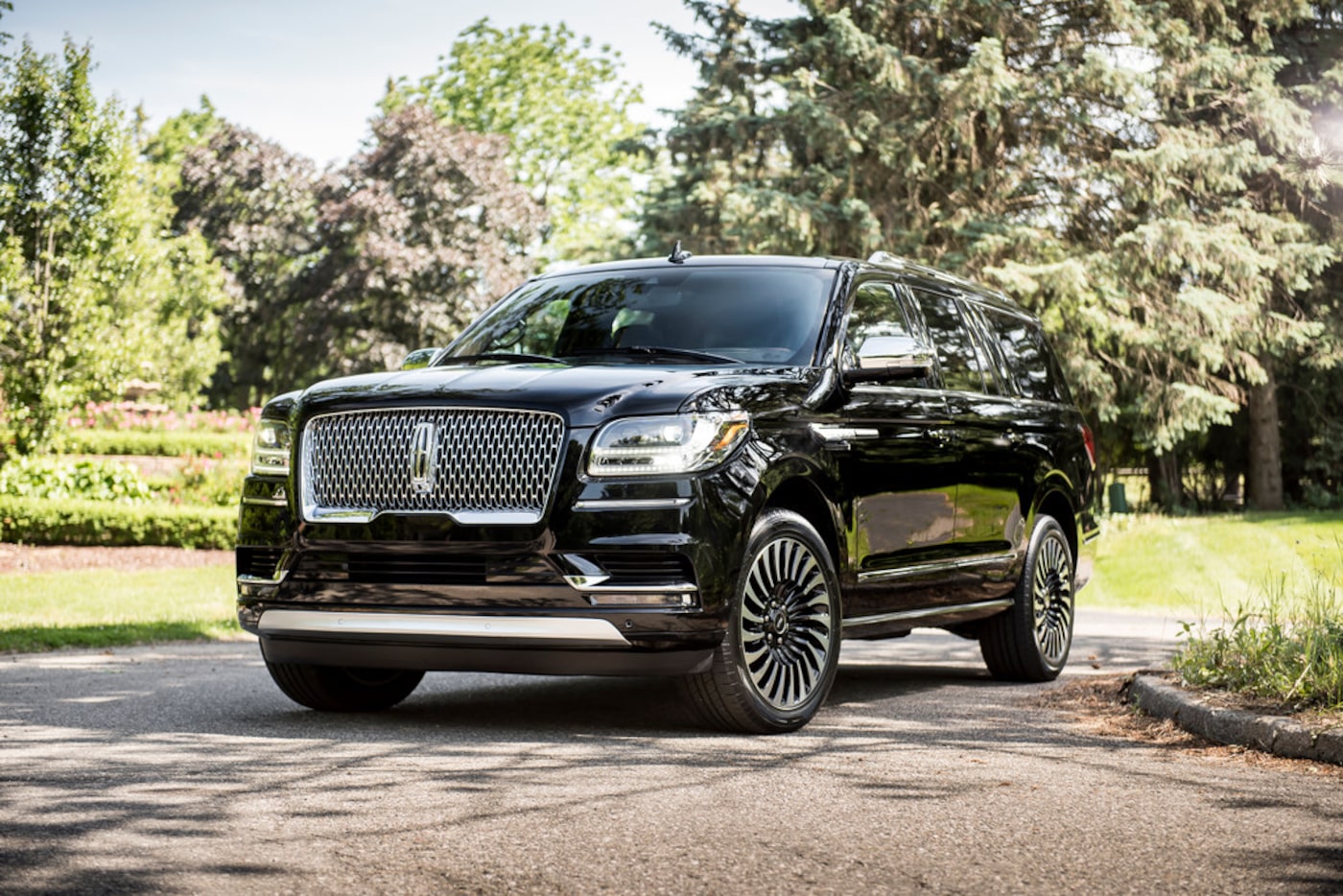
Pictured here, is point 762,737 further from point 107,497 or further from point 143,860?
point 107,497

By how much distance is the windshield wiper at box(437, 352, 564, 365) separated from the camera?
7.27 metres

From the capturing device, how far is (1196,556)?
22328 millimetres

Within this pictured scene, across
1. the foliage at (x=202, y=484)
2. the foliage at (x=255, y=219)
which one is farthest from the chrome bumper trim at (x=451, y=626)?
the foliage at (x=255, y=219)

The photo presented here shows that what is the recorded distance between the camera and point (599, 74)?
57281 mm

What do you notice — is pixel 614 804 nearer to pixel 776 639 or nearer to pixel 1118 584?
pixel 776 639

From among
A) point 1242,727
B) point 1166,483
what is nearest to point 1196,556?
point 1166,483

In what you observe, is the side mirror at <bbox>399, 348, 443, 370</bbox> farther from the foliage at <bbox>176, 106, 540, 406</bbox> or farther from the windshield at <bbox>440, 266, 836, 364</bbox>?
the foliage at <bbox>176, 106, 540, 406</bbox>

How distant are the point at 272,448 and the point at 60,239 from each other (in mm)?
15460

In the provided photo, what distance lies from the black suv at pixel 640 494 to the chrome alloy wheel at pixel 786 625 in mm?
10

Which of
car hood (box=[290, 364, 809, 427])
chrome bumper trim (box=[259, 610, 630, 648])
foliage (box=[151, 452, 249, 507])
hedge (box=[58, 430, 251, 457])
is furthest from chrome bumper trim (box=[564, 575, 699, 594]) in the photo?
hedge (box=[58, 430, 251, 457])

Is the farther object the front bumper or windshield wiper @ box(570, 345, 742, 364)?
windshield wiper @ box(570, 345, 742, 364)

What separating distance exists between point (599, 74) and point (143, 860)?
55.0 metres

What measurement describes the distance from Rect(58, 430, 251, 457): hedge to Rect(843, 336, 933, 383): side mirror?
22880mm

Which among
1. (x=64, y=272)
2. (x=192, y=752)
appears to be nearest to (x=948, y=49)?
(x=64, y=272)
